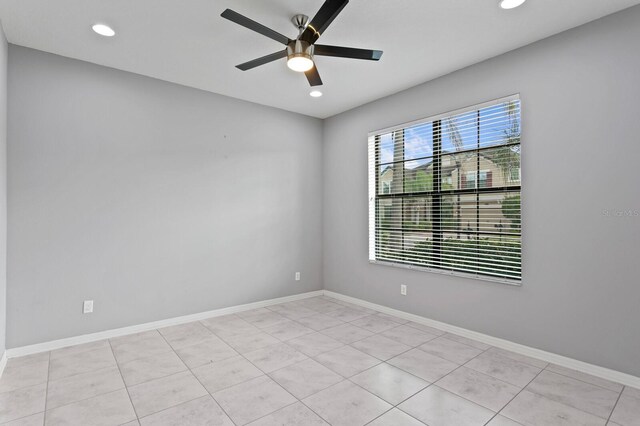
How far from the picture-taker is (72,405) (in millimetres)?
2203

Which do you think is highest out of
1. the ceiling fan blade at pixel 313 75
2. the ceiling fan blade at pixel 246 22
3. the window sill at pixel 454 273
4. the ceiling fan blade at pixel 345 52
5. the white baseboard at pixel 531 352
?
the ceiling fan blade at pixel 246 22

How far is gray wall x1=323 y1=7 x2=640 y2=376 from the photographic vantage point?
2.49 metres

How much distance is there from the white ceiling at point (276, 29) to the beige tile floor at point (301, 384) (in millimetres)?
2766

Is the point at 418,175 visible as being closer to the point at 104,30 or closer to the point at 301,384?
the point at 301,384

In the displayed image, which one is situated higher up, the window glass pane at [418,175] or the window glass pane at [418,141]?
the window glass pane at [418,141]

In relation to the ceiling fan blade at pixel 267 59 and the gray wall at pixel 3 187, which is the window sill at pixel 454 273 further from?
the gray wall at pixel 3 187

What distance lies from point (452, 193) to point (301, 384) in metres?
2.44

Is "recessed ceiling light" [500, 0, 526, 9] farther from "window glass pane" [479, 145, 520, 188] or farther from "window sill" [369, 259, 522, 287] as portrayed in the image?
"window sill" [369, 259, 522, 287]

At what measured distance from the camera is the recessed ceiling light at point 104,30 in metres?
2.68

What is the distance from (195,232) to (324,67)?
2.38 metres

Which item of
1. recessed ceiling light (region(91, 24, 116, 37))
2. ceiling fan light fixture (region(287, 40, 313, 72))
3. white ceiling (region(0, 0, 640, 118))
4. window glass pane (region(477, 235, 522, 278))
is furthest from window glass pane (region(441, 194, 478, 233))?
recessed ceiling light (region(91, 24, 116, 37))

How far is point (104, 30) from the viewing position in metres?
2.73

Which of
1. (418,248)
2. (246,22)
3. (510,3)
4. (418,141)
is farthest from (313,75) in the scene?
(418,248)

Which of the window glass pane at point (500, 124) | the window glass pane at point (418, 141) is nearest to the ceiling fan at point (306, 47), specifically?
the window glass pane at point (500, 124)
